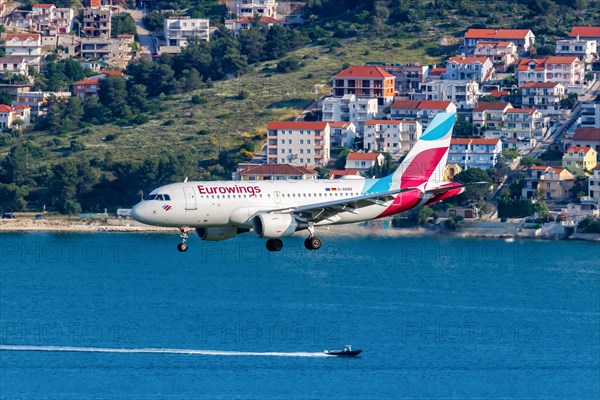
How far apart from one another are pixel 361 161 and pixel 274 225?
4460 inches

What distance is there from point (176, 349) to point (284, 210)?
6560 centimetres

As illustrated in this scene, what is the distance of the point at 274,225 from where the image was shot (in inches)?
3342

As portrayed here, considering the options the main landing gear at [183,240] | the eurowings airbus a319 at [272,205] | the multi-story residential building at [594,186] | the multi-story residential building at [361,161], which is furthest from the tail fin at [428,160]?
the multi-story residential building at [361,161]

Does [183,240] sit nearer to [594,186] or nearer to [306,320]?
[306,320]

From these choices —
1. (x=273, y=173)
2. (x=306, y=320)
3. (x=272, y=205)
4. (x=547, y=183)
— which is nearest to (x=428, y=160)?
(x=272, y=205)

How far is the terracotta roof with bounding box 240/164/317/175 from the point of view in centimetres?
19212

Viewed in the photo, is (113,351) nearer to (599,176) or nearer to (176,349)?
(176,349)

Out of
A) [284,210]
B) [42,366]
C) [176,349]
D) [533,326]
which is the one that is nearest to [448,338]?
[533,326]

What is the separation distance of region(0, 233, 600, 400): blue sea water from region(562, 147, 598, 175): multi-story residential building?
383 inches

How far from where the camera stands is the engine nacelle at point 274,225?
3334 inches

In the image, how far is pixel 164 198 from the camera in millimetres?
85438

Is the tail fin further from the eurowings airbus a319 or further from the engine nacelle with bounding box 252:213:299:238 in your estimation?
the engine nacelle with bounding box 252:213:299:238

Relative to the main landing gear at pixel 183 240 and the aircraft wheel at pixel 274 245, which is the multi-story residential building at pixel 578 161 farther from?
the main landing gear at pixel 183 240

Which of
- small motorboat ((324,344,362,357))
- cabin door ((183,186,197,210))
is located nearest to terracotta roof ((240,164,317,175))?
small motorboat ((324,344,362,357))
